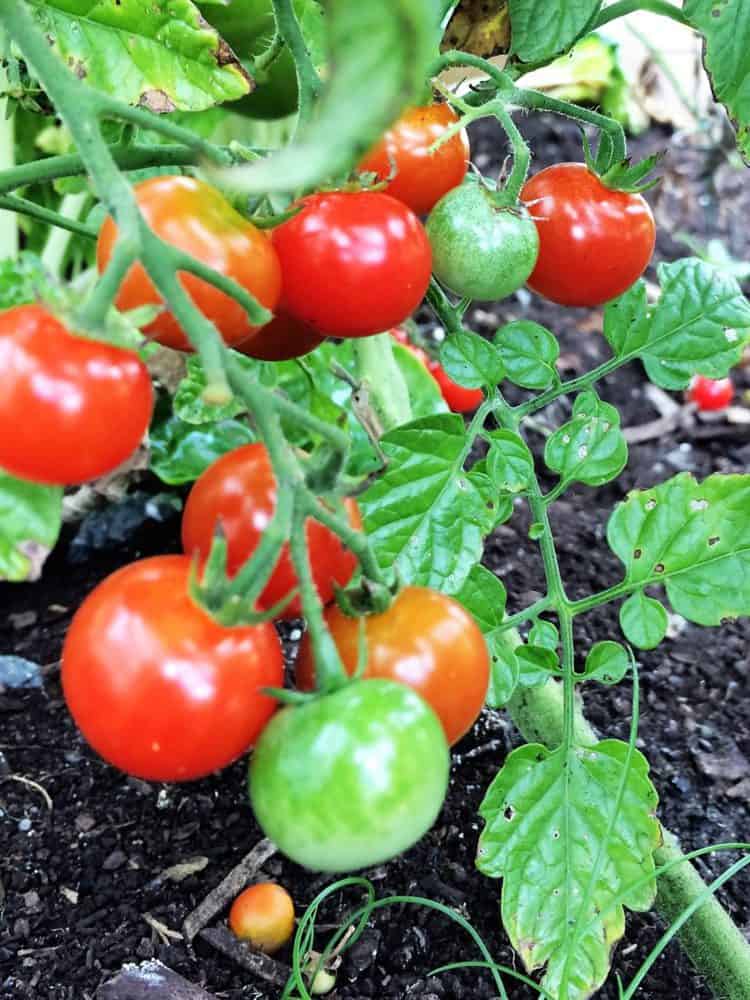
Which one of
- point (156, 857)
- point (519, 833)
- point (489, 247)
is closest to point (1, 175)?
point (489, 247)

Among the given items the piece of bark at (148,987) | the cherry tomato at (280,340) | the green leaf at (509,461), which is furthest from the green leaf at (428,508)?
the piece of bark at (148,987)

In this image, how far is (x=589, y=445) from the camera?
118 centimetres

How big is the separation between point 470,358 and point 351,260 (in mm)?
300

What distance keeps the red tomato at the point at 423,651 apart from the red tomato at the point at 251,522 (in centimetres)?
4

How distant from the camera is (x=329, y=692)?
2.29 ft

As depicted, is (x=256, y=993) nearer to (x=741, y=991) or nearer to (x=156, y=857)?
(x=156, y=857)

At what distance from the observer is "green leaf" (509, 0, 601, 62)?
46.1 inches

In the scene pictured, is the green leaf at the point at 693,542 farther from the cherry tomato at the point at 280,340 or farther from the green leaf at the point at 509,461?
the cherry tomato at the point at 280,340

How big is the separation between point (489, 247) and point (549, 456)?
267 mm

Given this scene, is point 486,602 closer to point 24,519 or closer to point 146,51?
point 24,519

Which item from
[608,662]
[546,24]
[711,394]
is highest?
[546,24]

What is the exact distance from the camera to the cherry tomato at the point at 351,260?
35.1 inches

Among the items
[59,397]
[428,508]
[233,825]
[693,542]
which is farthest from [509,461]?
[233,825]

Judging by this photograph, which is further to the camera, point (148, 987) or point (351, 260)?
point (148, 987)
